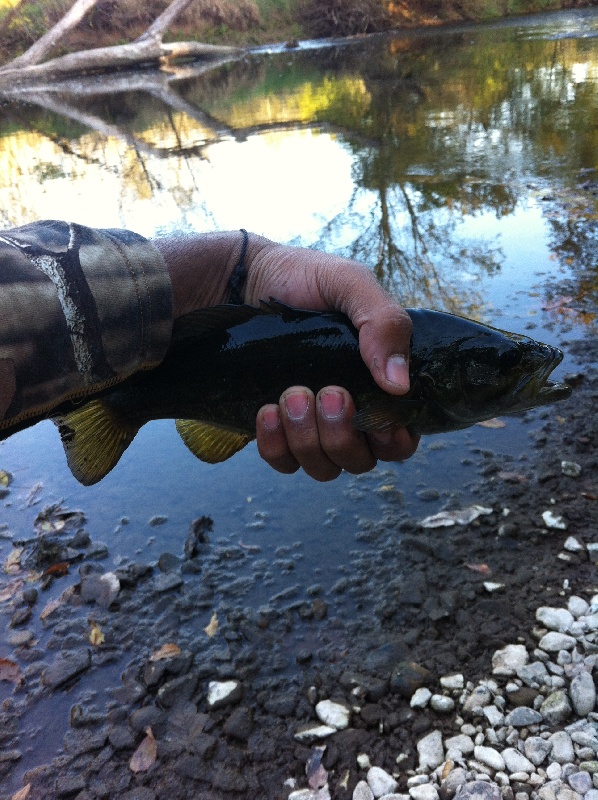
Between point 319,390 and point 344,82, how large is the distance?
69.9 ft

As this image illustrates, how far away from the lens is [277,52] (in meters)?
35.8

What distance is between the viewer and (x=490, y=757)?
114 inches

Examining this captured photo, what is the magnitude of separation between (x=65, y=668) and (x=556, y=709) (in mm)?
2473

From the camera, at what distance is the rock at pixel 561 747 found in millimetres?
2859

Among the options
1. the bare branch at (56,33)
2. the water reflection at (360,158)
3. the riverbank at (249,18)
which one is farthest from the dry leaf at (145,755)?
the riverbank at (249,18)

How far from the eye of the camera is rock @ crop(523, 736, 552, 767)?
9.45ft

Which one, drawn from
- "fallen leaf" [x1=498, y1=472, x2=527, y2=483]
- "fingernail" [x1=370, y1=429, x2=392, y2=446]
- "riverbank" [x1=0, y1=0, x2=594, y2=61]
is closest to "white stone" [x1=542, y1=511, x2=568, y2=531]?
"fallen leaf" [x1=498, y1=472, x2=527, y2=483]

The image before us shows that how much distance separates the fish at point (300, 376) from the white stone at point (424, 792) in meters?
1.49

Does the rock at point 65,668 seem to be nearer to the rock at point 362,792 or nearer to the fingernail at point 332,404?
the rock at point 362,792

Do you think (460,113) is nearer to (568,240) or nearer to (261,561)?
(568,240)

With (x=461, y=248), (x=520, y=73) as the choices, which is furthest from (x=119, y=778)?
(x=520, y=73)

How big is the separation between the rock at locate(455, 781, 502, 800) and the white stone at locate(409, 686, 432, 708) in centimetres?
44

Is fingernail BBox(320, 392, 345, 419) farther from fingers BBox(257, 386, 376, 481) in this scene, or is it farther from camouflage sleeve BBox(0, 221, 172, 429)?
camouflage sleeve BBox(0, 221, 172, 429)

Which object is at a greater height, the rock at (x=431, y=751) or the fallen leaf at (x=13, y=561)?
the fallen leaf at (x=13, y=561)
